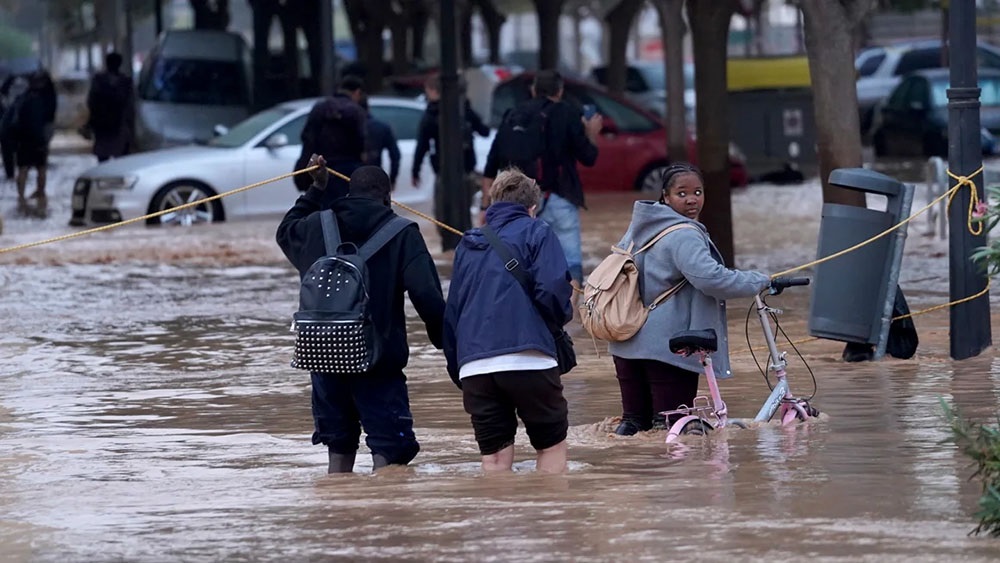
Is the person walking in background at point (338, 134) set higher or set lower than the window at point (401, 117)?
higher

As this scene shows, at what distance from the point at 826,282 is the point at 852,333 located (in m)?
0.30

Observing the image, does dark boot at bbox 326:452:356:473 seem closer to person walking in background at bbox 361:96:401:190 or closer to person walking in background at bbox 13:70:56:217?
A: person walking in background at bbox 361:96:401:190

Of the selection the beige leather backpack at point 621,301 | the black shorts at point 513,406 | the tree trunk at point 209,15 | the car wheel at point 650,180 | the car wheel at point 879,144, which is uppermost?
the tree trunk at point 209,15

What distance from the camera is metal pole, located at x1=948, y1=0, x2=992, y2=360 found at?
1045cm

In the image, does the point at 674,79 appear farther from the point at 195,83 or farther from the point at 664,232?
the point at 664,232

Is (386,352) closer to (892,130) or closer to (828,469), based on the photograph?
(828,469)

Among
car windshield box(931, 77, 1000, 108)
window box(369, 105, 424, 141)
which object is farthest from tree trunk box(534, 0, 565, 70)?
window box(369, 105, 424, 141)

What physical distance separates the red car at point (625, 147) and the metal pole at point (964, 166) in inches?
530

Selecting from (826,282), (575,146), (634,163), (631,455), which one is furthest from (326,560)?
(634,163)

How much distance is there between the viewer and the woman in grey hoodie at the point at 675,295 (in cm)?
817

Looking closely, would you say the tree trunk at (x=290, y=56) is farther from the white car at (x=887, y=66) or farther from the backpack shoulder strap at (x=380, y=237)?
the backpack shoulder strap at (x=380, y=237)

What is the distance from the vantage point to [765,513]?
22.2 feet

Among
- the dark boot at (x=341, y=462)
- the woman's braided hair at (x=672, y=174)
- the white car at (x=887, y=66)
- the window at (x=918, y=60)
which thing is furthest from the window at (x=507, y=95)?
the dark boot at (x=341, y=462)

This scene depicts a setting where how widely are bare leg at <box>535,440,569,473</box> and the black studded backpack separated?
0.80m
